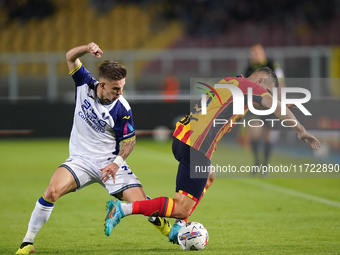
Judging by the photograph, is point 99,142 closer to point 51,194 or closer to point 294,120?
point 51,194

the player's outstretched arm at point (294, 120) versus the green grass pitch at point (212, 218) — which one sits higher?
the player's outstretched arm at point (294, 120)

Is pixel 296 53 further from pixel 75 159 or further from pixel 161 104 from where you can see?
pixel 75 159

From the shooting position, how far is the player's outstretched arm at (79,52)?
4.04 m

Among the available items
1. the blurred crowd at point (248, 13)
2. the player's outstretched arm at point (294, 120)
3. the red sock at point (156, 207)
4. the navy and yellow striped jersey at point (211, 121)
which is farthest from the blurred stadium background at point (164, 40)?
the player's outstretched arm at point (294, 120)

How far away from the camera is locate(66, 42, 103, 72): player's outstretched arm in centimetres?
404

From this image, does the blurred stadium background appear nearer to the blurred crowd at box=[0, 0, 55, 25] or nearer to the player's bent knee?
the blurred crowd at box=[0, 0, 55, 25]

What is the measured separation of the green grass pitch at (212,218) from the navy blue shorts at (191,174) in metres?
0.53

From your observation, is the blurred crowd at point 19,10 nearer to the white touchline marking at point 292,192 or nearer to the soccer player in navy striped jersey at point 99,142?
the white touchline marking at point 292,192

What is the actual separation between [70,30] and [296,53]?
926 cm

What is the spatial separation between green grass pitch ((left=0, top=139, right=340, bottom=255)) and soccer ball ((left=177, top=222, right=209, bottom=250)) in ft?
0.28

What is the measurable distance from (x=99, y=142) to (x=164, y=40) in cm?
1553

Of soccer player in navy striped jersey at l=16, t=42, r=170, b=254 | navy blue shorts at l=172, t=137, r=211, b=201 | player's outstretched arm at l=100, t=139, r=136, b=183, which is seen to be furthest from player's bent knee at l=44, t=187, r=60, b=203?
navy blue shorts at l=172, t=137, r=211, b=201

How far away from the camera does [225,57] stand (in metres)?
15.4

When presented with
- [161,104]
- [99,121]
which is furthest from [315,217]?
[161,104]
